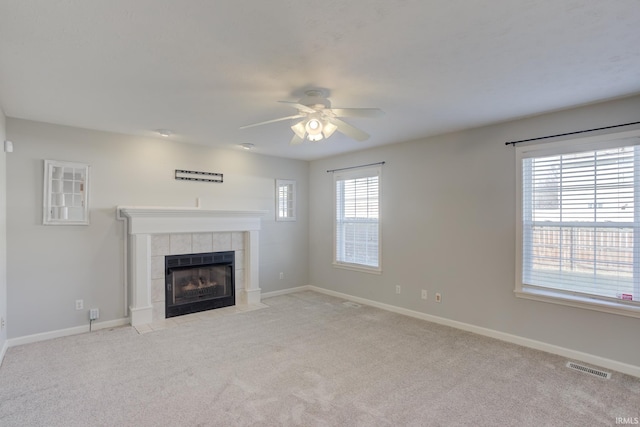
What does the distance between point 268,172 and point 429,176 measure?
2690mm

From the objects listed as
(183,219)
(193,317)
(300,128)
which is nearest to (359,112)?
(300,128)

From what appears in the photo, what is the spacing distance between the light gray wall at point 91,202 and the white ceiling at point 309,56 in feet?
1.56

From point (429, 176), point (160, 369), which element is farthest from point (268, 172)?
point (160, 369)

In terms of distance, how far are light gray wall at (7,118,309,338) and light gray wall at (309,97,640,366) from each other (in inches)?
99.5

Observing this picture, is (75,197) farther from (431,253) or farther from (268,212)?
(431,253)

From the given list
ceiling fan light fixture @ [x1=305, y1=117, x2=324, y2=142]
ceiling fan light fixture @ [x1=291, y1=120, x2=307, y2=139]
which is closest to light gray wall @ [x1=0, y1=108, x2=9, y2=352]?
ceiling fan light fixture @ [x1=291, y1=120, x2=307, y2=139]

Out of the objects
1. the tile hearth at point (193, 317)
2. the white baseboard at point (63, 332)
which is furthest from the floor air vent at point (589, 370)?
the white baseboard at point (63, 332)

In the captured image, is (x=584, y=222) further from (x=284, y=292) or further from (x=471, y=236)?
(x=284, y=292)

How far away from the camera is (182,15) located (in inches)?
70.4

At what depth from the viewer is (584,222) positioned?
3.20m

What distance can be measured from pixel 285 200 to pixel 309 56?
12.8ft

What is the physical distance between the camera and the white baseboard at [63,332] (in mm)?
3586

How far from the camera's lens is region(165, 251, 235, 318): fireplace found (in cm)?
460

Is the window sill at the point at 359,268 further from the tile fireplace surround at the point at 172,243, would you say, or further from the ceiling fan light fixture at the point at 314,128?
the ceiling fan light fixture at the point at 314,128
